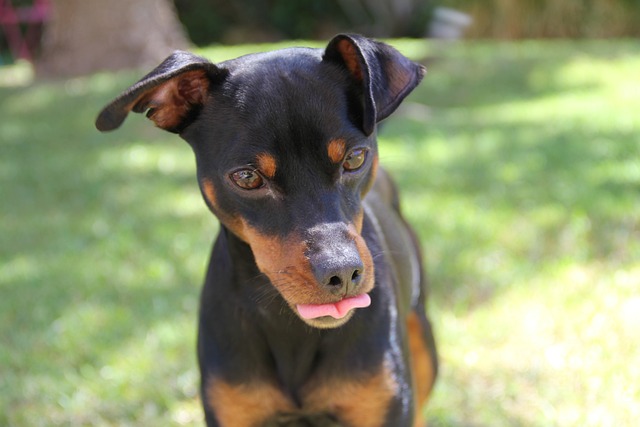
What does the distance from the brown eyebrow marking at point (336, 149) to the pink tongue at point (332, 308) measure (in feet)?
1.48

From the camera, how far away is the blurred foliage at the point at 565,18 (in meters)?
17.7

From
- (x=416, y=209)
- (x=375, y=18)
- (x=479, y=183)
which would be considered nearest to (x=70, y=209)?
(x=416, y=209)

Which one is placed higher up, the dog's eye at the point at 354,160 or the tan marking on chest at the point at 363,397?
the dog's eye at the point at 354,160

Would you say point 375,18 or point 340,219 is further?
point 375,18

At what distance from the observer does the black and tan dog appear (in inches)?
111

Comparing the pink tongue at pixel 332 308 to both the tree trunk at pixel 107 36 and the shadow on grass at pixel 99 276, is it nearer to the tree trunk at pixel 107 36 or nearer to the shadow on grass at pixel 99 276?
the shadow on grass at pixel 99 276

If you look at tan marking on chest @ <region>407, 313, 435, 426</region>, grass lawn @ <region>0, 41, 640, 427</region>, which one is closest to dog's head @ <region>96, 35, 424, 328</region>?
tan marking on chest @ <region>407, 313, 435, 426</region>

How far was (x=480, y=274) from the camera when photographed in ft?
18.8

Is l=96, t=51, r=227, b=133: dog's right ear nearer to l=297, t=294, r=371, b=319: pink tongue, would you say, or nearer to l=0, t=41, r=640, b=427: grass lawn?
l=297, t=294, r=371, b=319: pink tongue

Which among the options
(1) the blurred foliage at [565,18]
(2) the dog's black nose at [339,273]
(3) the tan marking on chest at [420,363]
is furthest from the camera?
(1) the blurred foliage at [565,18]

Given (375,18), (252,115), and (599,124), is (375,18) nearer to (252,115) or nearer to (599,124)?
(599,124)

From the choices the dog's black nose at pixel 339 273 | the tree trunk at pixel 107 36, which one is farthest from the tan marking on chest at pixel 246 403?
the tree trunk at pixel 107 36

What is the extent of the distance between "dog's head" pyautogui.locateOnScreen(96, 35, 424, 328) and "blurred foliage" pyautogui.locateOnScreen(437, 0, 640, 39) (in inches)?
618

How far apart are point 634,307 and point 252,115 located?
313 centimetres
